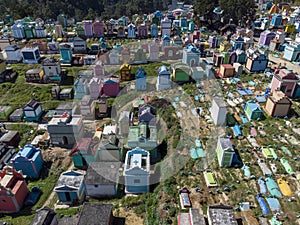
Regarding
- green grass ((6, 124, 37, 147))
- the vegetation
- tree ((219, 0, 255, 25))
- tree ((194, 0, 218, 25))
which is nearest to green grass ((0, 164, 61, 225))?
green grass ((6, 124, 37, 147))

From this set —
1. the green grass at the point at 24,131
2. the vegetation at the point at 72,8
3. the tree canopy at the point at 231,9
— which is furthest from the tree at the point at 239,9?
the green grass at the point at 24,131

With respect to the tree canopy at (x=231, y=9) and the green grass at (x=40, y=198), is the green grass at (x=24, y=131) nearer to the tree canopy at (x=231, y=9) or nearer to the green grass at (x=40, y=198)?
the green grass at (x=40, y=198)

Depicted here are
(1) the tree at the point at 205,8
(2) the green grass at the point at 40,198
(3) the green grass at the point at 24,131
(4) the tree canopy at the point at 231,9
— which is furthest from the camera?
(1) the tree at the point at 205,8

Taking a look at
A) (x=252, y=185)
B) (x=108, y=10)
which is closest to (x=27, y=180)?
(x=252, y=185)

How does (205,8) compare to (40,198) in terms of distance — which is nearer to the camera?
(40,198)

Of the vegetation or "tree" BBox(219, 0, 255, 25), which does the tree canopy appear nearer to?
"tree" BBox(219, 0, 255, 25)

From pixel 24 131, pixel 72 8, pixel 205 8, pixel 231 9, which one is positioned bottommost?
pixel 24 131

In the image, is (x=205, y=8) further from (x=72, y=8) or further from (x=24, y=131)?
(x=24, y=131)

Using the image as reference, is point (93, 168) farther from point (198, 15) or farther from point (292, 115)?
point (198, 15)

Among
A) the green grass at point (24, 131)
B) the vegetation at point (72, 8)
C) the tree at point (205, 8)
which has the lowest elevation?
the green grass at point (24, 131)

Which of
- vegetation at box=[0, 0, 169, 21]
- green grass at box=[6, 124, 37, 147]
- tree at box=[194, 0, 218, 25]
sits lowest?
green grass at box=[6, 124, 37, 147]

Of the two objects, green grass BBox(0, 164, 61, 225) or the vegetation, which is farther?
the vegetation

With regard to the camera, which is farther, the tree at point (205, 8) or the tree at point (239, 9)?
the tree at point (205, 8)

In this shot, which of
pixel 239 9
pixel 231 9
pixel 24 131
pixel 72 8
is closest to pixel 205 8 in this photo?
pixel 231 9
